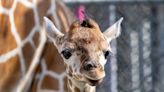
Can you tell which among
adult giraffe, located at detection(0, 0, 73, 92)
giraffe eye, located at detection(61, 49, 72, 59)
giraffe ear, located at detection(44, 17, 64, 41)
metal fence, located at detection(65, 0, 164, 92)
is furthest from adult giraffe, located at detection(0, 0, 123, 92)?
metal fence, located at detection(65, 0, 164, 92)

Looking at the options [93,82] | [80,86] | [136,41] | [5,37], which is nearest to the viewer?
[93,82]

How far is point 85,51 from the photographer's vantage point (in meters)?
1.69

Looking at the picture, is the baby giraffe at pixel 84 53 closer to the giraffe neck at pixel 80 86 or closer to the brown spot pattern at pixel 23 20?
the giraffe neck at pixel 80 86

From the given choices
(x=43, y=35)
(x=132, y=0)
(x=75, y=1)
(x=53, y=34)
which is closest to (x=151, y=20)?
(x=132, y=0)

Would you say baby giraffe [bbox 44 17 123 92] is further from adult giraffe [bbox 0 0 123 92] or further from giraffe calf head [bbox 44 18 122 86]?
adult giraffe [bbox 0 0 123 92]

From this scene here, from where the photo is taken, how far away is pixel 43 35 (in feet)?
7.18

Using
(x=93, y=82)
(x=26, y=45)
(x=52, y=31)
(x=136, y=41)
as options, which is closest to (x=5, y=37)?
(x=26, y=45)

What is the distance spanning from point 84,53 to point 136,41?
1855 millimetres

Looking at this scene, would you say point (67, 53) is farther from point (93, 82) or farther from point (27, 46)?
point (27, 46)

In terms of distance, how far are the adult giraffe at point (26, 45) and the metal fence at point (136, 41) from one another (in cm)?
114

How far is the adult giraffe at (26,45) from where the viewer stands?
6.93ft

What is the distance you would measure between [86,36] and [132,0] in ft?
5.88

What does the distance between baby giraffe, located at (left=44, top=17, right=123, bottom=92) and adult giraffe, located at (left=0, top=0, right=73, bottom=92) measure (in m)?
0.28

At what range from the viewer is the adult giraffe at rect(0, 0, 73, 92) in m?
2.11
